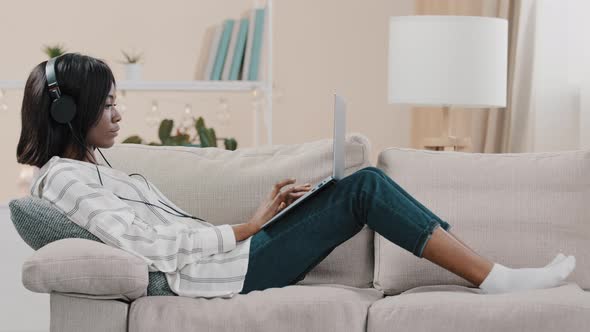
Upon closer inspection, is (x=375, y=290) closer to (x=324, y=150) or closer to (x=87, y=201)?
(x=324, y=150)

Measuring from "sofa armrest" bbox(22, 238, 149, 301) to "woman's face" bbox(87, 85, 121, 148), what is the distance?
0.42 metres

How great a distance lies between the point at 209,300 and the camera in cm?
209

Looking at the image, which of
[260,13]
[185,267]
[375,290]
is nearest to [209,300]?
[185,267]

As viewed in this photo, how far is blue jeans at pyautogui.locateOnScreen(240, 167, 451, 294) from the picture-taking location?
215cm

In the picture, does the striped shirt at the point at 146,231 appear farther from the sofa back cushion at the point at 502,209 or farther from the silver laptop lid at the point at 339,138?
the sofa back cushion at the point at 502,209

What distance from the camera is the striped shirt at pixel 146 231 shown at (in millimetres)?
2064

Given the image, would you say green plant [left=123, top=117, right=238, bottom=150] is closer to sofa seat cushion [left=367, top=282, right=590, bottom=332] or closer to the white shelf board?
the white shelf board

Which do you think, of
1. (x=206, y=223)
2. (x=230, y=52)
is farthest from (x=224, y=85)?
A: (x=206, y=223)

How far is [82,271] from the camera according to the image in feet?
6.22

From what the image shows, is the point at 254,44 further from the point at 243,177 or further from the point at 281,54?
the point at 243,177

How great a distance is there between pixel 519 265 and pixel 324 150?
621 millimetres

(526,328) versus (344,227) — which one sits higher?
(344,227)

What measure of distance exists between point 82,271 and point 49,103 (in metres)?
0.52

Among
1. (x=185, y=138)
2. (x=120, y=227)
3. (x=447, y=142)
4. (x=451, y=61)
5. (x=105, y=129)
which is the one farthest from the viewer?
(x=185, y=138)
